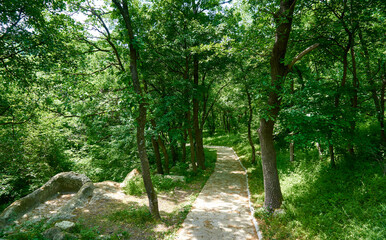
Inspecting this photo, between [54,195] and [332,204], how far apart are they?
12.2m

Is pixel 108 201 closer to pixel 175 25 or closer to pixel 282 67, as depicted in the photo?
pixel 282 67

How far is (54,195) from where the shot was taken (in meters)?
9.07

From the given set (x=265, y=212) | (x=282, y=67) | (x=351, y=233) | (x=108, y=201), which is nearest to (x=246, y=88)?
(x=282, y=67)

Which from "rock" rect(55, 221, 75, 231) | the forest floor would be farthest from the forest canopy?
"rock" rect(55, 221, 75, 231)

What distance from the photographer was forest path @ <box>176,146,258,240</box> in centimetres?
528

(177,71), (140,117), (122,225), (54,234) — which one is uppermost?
(177,71)

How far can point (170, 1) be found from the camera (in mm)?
9359

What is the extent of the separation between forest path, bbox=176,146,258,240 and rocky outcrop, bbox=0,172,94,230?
4.85 m

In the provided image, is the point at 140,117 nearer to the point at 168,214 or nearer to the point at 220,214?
the point at 168,214

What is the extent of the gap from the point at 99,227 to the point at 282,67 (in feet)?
26.2

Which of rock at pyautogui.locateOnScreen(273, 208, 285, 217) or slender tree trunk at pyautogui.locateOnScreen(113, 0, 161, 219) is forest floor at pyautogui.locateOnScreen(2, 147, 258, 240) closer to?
slender tree trunk at pyautogui.locateOnScreen(113, 0, 161, 219)

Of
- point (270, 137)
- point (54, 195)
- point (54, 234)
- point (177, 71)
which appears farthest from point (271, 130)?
point (54, 195)

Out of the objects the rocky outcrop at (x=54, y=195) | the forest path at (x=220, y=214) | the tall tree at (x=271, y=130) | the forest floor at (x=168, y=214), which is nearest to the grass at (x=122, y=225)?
the forest floor at (x=168, y=214)

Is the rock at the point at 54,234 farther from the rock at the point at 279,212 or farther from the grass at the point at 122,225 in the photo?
the rock at the point at 279,212
